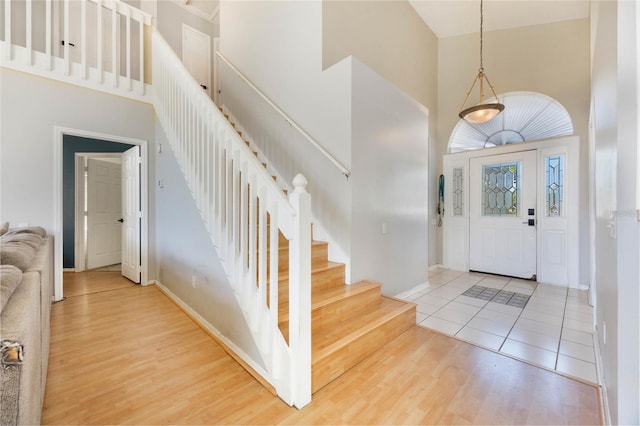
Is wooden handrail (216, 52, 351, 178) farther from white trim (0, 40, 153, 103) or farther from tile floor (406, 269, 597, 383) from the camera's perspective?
tile floor (406, 269, 597, 383)

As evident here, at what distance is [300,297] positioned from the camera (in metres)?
1.54

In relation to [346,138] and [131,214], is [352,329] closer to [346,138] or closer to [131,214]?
[346,138]

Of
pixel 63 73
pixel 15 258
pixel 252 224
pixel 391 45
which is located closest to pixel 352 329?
pixel 252 224

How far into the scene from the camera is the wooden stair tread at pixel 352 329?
5.99 feet

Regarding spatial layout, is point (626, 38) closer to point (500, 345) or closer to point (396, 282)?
point (500, 345)

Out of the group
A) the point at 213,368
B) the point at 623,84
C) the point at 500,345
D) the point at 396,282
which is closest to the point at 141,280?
the point at 213,368

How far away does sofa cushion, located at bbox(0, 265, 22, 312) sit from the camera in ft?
3.10

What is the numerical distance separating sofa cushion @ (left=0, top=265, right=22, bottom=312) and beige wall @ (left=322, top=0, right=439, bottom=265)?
2828 mm

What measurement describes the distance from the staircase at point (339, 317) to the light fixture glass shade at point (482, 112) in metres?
2.34

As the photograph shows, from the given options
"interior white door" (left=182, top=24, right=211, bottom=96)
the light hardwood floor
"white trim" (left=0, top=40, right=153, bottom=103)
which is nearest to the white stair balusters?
the light hardwood floor

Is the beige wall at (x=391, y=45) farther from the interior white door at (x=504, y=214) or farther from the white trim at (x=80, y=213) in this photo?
the white trim at (x=80, y=213)

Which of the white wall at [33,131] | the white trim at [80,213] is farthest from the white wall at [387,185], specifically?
the white trim at [80,213]

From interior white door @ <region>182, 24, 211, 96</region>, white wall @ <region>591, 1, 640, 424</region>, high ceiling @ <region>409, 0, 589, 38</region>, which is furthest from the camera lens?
interior white door @ <region>182, 24, 211, 96</region>

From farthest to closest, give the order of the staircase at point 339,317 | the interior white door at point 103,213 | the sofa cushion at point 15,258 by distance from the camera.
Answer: the interior white door at point 103,213
the staircase at point 339,317
the sofa cushion at point 15,258
